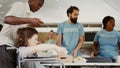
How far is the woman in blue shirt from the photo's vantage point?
406cm

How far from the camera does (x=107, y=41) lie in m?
4.11

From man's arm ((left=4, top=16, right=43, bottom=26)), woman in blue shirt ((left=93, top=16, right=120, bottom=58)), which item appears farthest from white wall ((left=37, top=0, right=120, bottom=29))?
man's arm ((left=4, top=16, right=43, bottom=26))

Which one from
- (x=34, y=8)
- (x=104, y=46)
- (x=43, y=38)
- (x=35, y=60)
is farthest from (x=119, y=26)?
(x=35, y=60)

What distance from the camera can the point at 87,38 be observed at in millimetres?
4738

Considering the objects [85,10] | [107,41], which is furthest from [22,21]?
[85,10]

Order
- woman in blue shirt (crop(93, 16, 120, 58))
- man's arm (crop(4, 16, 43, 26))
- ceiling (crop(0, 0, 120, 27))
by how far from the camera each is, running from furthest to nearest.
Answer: ceiling (crop(0, 0, 120, 27)) < woman in blue shirt (crop(93, 16, 120, 58)) < man's arm (crop(4, 16, 43, 26))

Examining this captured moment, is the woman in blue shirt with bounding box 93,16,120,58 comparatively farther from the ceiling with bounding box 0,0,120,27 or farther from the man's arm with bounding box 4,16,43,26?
the man's arm with bounding box 4,16,43,26

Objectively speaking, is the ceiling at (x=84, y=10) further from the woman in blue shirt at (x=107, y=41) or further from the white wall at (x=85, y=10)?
the woman in blue shirt at (x=107, y=41)

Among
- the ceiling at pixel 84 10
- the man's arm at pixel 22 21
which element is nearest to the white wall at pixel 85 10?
the ceiling at pixel 84 10

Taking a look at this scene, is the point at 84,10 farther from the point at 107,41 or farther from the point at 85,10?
the point at 107,41

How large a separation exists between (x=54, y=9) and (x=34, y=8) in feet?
8.93

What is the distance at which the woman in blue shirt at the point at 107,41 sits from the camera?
4062mm

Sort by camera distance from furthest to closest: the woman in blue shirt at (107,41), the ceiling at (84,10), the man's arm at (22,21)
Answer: the ceiling at (84,10) < the woman in blue shirt at (107,41) < the man's arm at (22,21)

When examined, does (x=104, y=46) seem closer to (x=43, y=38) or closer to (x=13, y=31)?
(x=43, y=38)
